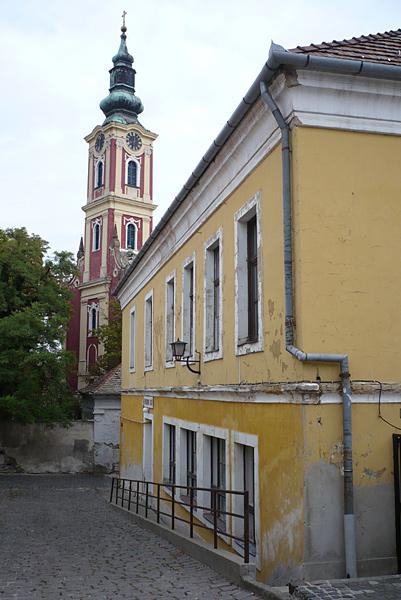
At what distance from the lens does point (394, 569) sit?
6.86 metres

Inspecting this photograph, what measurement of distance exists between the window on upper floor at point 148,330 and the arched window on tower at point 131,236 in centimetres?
3595

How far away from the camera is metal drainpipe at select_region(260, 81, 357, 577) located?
6.70 m

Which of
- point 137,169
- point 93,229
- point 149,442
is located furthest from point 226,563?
point 137,169

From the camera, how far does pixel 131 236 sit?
53156mm

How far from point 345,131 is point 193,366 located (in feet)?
18.1

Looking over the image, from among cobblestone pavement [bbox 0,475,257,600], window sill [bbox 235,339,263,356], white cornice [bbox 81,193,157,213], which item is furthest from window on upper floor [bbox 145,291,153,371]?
white cornice [bbox 81,193,157,213]

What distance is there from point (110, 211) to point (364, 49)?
149ft

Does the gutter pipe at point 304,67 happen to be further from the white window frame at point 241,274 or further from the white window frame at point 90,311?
the white window frame at point 90,311

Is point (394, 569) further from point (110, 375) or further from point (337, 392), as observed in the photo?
point (110, 375)

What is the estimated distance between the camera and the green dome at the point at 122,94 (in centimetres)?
5728

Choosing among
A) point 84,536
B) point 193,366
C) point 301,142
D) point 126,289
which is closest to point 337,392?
point 301,142

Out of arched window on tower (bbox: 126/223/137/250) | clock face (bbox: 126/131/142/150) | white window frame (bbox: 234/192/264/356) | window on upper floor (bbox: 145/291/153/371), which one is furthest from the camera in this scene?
clock face (bbox: 126/131/142/150)

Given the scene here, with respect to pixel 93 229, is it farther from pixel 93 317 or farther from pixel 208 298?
pixel 208 298

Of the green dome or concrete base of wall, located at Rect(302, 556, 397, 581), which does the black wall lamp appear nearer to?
concrete base of wall, located at Rect(302, 556, 397, 581)
